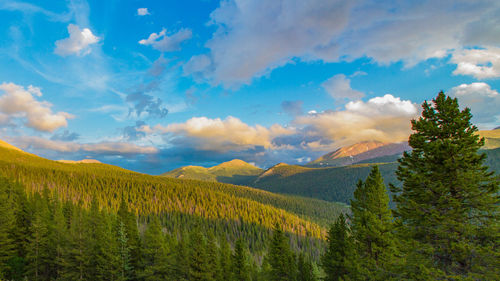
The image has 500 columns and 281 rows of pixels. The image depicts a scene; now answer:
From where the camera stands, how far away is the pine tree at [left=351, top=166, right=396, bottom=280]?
19719 mm

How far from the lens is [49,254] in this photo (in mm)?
41344

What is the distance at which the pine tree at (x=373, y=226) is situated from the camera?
64.7ft

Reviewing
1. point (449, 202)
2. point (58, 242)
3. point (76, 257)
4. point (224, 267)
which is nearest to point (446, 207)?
point (449, 202)

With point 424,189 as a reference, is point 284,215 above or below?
below

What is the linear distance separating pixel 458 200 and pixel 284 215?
169m

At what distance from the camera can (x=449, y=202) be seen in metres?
12.3

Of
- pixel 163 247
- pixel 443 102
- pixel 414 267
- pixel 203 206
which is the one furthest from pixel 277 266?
pixel 203 206

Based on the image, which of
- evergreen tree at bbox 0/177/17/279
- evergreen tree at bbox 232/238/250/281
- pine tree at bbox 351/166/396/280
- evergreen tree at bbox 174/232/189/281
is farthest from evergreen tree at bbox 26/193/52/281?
pine tree at bbox 351/166/396/280

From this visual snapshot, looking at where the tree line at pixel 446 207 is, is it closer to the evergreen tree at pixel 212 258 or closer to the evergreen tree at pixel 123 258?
the evergreen tree at pixel 212 258

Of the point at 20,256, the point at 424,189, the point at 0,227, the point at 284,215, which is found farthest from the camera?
the point at 284,215

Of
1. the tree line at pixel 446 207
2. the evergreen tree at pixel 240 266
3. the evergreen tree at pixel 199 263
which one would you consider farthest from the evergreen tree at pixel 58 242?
the tree line at pixel 446 207

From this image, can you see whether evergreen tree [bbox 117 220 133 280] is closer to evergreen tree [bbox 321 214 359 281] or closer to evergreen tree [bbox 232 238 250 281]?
evergreen tree [bbox 232 238 250 281]

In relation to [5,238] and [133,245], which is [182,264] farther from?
[5,238]

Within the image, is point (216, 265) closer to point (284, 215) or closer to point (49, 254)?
point (49, 254)
